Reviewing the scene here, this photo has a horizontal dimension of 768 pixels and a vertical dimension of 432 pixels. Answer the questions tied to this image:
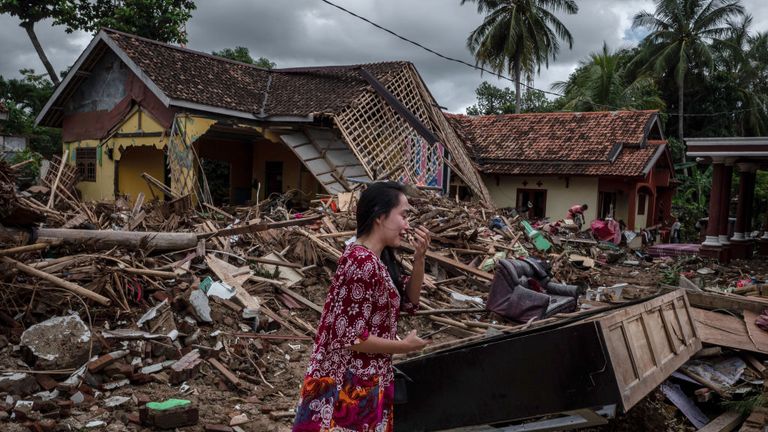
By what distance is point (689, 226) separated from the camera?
26031 millimetres

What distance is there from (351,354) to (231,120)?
14298mm

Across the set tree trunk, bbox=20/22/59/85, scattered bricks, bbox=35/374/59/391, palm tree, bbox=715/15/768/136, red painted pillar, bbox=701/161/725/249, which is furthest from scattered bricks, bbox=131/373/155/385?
palm tree, bbox=715/15/768/136

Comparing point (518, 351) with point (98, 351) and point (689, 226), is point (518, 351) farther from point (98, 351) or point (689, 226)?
point (689, 226)

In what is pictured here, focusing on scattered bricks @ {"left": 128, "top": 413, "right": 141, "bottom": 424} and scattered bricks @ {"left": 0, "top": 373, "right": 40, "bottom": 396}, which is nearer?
scattered bricks @ {"left": 128, "top": 413, "right": 141, "bottom": 424}

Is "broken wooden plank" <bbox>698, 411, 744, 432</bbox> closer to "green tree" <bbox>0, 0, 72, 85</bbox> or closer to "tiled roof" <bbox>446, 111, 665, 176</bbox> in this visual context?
"tiled roof" <bbox>446, 111, 665, 176</bbox>

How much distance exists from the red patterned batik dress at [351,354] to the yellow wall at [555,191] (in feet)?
65.5

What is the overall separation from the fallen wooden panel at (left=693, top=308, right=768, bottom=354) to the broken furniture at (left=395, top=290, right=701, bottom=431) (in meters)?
2.10

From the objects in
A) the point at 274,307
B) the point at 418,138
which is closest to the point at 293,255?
the point at 274,307

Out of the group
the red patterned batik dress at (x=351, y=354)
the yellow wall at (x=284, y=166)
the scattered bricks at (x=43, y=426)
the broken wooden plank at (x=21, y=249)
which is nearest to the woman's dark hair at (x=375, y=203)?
the red patterned batik dress at (x=351, y=354)

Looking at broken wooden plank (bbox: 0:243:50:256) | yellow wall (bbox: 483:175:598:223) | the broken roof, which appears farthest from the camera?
yellow wall (bbox: 483:175:598:223)

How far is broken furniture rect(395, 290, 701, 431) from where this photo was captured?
10.4 ft

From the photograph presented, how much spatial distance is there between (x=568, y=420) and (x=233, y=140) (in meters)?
17.6

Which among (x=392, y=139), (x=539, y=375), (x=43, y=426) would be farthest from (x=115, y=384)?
(x=392, y=139)

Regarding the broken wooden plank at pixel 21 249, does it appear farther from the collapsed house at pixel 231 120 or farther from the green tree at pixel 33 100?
the green tree at pixel 33 100
